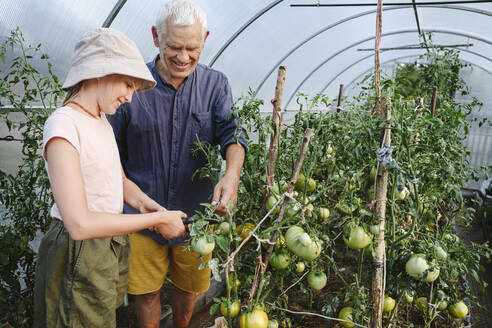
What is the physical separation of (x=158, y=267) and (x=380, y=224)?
106 centimetres

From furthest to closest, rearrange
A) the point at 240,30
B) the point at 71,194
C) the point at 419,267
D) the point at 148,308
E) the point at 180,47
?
the point at 240,30, the point at 148,308, the point at 180,47, the point at 419,267, the point at 71,194

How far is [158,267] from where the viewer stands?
5.57 feet

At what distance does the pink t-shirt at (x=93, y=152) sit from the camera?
3.21 ft

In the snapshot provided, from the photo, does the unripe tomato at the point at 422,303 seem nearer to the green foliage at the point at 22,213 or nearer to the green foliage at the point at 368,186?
the green foliage at the point at 368,186

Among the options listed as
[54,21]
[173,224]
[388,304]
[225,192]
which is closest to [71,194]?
[173,224]

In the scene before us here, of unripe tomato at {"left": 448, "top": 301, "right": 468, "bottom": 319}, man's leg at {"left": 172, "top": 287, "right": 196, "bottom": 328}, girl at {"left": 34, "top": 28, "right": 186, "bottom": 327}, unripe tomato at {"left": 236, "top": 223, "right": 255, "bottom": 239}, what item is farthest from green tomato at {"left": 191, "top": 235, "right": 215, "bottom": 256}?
unripe tomato at {"left": 448, "top": 301, "right": 468, "bottom": 319}

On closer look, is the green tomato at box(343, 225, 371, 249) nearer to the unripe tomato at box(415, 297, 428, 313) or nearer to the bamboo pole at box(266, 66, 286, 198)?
the bamboo pole at box(266, 66, 286, 198)

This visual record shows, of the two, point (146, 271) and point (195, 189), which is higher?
point (195, 189)

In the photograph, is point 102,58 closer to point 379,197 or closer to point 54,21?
point 379,197

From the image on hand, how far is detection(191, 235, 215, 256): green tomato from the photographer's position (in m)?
1.10

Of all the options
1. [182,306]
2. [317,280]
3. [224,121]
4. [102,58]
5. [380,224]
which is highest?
[102,58]

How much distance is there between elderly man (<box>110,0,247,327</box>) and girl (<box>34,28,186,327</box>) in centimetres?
35

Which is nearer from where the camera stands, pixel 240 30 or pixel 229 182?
pixel 229 182

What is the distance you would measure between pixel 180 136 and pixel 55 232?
690mm
